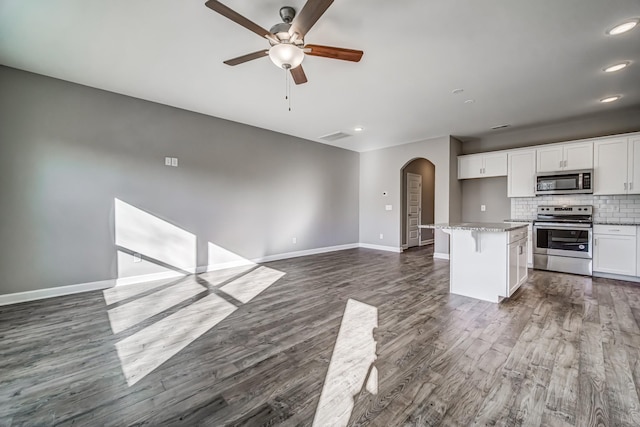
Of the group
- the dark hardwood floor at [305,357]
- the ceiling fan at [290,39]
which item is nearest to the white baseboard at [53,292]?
the dark hardwood floor at [305,357]

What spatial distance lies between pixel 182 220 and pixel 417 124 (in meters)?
4.63

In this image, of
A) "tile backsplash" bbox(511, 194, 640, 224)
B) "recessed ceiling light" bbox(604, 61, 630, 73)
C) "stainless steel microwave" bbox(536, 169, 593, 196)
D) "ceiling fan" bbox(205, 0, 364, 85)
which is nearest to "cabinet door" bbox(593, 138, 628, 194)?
"stainless steel microwave" bbox(536, 169, 593, 196)

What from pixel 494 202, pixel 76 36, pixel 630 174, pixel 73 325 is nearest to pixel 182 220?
pixel 73 325

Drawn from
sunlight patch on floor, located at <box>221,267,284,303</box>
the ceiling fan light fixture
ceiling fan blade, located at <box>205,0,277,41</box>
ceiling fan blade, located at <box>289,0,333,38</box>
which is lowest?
sunlight patch on floor, located at <box>221,267,284,303</box>

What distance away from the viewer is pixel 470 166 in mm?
6078

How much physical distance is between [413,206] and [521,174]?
9.10 ft

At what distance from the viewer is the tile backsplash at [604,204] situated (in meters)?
4.49

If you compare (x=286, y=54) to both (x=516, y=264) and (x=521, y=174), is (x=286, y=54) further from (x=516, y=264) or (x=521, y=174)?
(x=521, y=174)

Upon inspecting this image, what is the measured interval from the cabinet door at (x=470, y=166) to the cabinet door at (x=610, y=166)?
5.88ft

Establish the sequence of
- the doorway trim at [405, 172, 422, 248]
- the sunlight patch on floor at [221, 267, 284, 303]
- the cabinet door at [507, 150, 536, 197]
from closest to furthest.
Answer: the sunlight patch on floor at [221, 267, 284, 303] → the cabinet door at [507, 150, 536, 197] → the doorway trim at [405, 172, 422, 248]

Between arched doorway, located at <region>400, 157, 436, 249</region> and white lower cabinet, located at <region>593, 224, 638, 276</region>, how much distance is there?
344 centimetres

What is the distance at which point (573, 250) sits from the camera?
15.2 ft

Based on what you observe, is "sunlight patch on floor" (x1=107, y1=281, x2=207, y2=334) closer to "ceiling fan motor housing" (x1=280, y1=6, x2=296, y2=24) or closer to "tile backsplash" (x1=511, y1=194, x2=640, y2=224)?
"ceiling fan motor housing" (x1=280, y1=6, x2=296, y2=24)

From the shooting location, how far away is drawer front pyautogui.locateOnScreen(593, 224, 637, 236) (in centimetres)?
417
